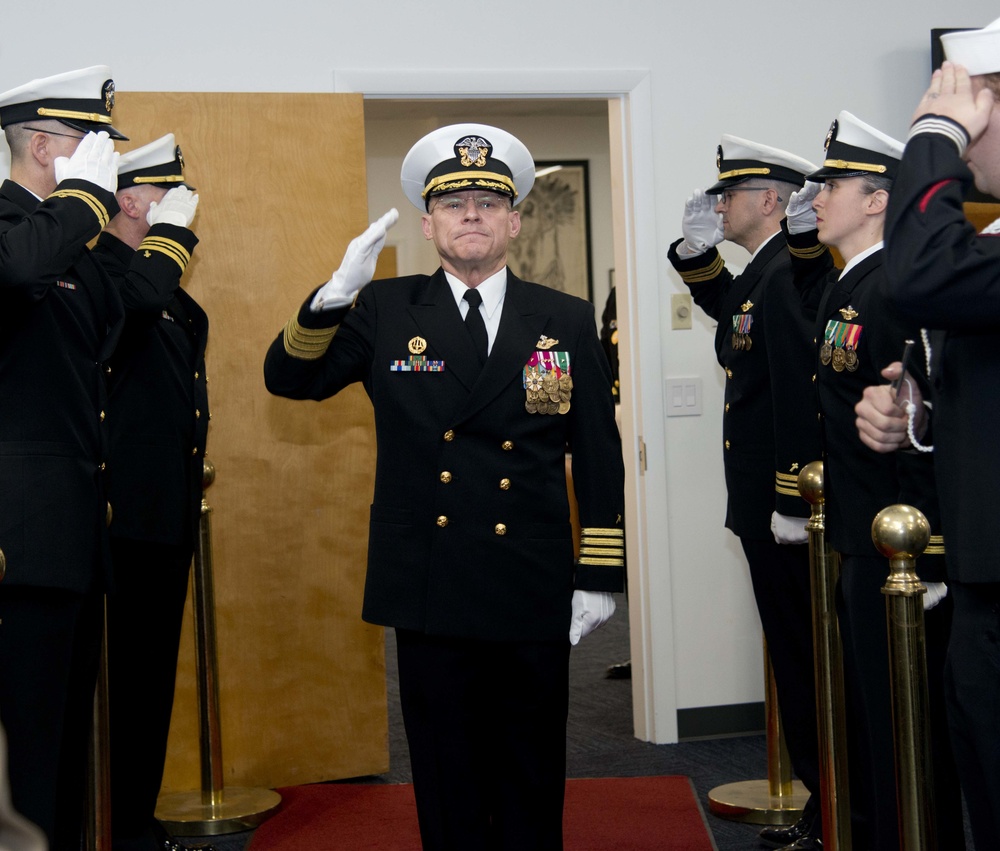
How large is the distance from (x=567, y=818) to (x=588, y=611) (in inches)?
51.9

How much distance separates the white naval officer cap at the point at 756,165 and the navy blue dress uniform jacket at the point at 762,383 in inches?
8.3

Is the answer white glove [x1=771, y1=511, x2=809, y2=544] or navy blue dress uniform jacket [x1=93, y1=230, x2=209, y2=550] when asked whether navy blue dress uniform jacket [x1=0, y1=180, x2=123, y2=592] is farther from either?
white glove [x1=771, y1=511, x2=809, y2=544]

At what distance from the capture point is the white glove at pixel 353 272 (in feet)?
7.47

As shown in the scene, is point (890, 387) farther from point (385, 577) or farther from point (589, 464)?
point (385, 577)

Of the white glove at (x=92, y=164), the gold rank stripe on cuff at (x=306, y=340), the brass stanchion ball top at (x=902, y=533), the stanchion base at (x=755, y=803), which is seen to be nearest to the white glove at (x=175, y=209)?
the white glove at (x=92, y=164)

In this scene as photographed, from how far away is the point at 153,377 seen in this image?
122 inches

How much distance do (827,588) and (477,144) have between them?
126 cm

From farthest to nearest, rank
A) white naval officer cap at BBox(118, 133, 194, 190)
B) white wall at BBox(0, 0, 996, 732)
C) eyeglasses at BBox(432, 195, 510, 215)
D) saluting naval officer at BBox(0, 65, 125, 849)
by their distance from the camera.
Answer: white wall at BBox(0, 0, 996, 732)
white naval officer cap at BBox(118, 133, 194, 190)
eyeglasses at BBox(432, 195, 510, 215)
saluting naval officer at BBox(0, 65, 125, 849)

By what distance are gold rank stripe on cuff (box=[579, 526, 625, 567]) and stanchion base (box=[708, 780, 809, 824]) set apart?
4.46 feet

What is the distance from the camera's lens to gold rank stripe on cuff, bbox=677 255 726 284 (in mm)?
3814

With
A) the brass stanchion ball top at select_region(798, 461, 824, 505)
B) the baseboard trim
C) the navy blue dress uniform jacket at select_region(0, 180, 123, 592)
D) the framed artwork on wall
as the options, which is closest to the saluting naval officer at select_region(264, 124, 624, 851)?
the navy blue dress uniform jacket at select_region(0, 180, 123, 592)

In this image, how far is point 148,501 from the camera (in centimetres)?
308

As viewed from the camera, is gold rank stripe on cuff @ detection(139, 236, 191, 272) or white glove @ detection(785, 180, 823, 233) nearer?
gold rank stripe on cuff @ detection(139, 236, 191, 272)

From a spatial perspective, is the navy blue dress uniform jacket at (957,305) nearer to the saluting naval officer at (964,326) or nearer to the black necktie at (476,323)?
the saluting naval officer at (964,326)
